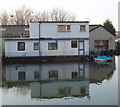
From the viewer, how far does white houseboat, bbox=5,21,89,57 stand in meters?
25.2

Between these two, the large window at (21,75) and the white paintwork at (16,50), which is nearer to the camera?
the large window at (21,75)

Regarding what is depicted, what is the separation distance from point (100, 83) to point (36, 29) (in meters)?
14.5

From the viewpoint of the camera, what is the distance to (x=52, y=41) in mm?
25797

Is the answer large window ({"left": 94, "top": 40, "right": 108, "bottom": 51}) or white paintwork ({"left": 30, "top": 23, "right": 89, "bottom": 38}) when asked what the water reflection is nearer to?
white paintwork ({"left": 30, "top": 23, "right": 89, "bottom": 38})

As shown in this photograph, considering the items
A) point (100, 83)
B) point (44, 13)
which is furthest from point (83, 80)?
point (44, 13)

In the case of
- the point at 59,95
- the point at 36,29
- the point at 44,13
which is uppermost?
the point at 44,13

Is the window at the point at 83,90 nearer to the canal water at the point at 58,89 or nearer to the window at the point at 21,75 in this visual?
the canal water at the point at 58,89

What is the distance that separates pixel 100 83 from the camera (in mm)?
13211

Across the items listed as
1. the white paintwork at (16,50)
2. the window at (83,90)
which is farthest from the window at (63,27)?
the window at (83,90)

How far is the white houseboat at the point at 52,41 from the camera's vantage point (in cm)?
2523

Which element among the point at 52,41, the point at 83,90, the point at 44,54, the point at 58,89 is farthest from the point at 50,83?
the point at 52,41

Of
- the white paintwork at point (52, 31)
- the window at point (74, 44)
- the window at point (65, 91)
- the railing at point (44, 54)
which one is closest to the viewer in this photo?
the window at point (65, 91)

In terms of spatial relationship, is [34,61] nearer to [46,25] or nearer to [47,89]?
[46,25]

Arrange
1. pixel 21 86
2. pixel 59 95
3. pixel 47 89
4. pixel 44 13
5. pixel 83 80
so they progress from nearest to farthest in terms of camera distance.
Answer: pixel 59 95, pixel 47 89, pixel 21 86, pixel 83 80, pixel 44 13
